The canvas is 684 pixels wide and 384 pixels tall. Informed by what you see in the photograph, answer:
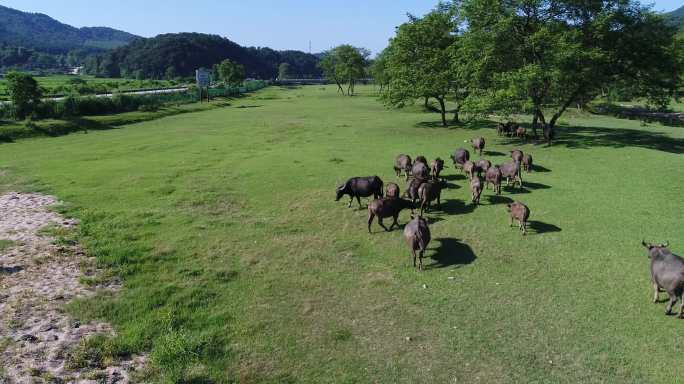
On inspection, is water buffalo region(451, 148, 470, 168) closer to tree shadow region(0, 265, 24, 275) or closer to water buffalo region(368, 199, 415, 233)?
water buffalo region(368, 199, 415, 233)

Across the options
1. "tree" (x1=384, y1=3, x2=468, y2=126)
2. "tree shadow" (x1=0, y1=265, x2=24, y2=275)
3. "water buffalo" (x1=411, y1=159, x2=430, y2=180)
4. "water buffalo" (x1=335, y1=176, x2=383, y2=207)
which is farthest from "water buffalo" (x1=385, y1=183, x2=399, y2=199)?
"tree" (x1=384, y1=3, x2=468, y2=126)

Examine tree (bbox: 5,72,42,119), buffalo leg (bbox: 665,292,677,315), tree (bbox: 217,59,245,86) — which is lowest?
buffalo leg (bbox: 665,292,677,315)

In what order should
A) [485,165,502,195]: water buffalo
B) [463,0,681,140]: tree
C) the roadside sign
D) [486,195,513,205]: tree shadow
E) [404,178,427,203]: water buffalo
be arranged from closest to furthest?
[404,178,427,203]: water buffalo
[486,195,513,205]: tree shadow
[485,165,502,195]: water buffalo
[463,0,681,140]: tree
the roadside sign

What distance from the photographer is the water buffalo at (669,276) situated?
9.25 metres

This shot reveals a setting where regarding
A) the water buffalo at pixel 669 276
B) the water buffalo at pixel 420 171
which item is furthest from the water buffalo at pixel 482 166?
the water buffalo at pixel 669 276

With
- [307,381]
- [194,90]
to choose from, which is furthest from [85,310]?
[194,90]

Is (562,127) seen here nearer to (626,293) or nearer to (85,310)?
(626,293)

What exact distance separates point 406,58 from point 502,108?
14.7m

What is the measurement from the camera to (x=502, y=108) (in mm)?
30672

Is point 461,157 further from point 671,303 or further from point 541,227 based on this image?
point 671,303

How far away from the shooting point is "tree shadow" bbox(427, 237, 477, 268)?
1243 cm

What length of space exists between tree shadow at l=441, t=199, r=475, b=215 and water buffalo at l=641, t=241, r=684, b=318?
7.02m

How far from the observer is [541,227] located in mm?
14656

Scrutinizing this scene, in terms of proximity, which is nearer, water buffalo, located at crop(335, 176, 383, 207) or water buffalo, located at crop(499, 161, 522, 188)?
water buffalo, located at crop(335, 176, 383, 207)
